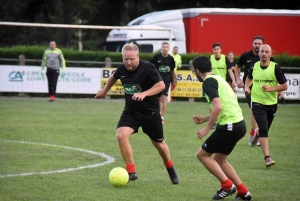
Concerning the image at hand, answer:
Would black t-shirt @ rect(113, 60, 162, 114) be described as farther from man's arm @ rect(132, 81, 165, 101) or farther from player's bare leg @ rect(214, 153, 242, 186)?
player's bare leg @ rect(214, 153, 242, 186)

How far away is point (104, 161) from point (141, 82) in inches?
90.6

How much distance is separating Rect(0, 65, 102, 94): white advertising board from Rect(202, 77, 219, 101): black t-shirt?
1817 centimetres

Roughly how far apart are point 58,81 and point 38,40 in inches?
948

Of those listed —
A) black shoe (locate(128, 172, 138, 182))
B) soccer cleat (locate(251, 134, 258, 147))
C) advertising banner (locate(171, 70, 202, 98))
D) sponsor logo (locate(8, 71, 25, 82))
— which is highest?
black shoe (locate(128, 172, 138, 182))

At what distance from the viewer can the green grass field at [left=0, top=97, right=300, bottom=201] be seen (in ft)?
25.7

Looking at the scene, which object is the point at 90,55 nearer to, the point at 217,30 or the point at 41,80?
the point at 41,80

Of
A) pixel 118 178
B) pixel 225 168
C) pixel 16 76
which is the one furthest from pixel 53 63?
Answer: pixel 225 168

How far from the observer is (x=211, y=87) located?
716 cm

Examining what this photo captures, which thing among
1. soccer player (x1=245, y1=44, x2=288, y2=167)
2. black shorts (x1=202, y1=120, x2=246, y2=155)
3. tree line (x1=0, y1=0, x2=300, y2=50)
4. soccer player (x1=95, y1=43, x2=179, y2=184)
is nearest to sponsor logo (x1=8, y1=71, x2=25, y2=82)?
tree line (x1=0, y1=0, x2=300, y2=50)

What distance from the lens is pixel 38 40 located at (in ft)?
159

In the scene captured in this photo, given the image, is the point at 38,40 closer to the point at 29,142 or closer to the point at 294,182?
the point at 29,142

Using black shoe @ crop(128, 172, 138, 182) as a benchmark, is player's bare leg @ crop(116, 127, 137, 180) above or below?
above

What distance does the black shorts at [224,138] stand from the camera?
23.9 ft

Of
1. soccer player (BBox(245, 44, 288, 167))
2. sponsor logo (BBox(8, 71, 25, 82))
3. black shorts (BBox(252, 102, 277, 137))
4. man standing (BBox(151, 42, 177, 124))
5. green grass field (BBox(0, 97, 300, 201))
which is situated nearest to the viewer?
green grass field (BBox(0, 97, 300, 201))
